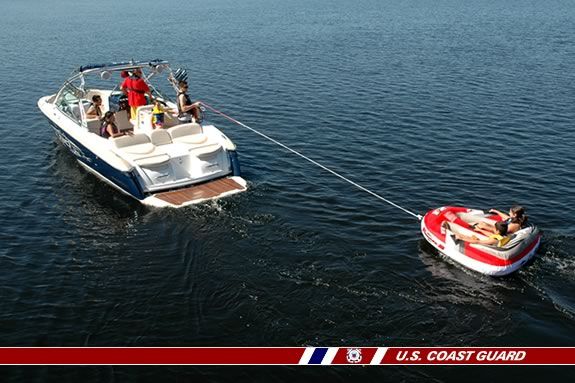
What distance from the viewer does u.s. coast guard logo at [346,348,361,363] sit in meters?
8.87

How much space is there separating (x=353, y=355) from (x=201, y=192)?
10.3m

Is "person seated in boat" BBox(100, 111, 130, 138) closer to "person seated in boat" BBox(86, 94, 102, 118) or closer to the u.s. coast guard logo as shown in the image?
"person seated in boat" BBox(86, 94, 102, 118)

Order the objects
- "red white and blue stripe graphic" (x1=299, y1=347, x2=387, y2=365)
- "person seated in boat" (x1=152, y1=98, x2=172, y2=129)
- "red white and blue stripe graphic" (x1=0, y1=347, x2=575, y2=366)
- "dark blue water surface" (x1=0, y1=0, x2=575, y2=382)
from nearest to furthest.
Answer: "red white and blue stripe graphic" (x1=299, y1=347, x2=387, y2=365) < "red white and blue stripe graphic" (x1=0, y1=347, x2=575, y2=366) < "dark blue water surface" (x1=0, y1=0, x2=575, y2=382) < "person seated in boat" (x1=152, y1=98, x2=172, y2=129)

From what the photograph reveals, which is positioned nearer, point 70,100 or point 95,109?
A: point 95,109

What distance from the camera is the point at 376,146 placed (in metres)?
23.6

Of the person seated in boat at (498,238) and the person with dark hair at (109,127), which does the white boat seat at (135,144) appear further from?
the person seated in boat at (498,238)

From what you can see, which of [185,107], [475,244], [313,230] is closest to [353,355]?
[475,244]

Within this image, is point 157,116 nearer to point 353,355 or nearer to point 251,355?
point 251,355

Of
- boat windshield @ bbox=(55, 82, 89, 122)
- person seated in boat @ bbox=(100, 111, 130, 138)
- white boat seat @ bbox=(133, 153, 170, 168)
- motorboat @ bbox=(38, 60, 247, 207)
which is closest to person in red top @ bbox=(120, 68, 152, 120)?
motorboat @ bbox=(38, 60, 247, 207)

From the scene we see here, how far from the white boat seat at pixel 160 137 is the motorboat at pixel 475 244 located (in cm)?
982

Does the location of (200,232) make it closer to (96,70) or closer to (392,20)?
(96,70)

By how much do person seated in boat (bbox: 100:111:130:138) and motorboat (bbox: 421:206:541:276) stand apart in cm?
1154

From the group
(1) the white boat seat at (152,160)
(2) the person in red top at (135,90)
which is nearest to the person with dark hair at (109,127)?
(2) the person in red top at (135,90)

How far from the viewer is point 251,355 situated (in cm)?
1080
